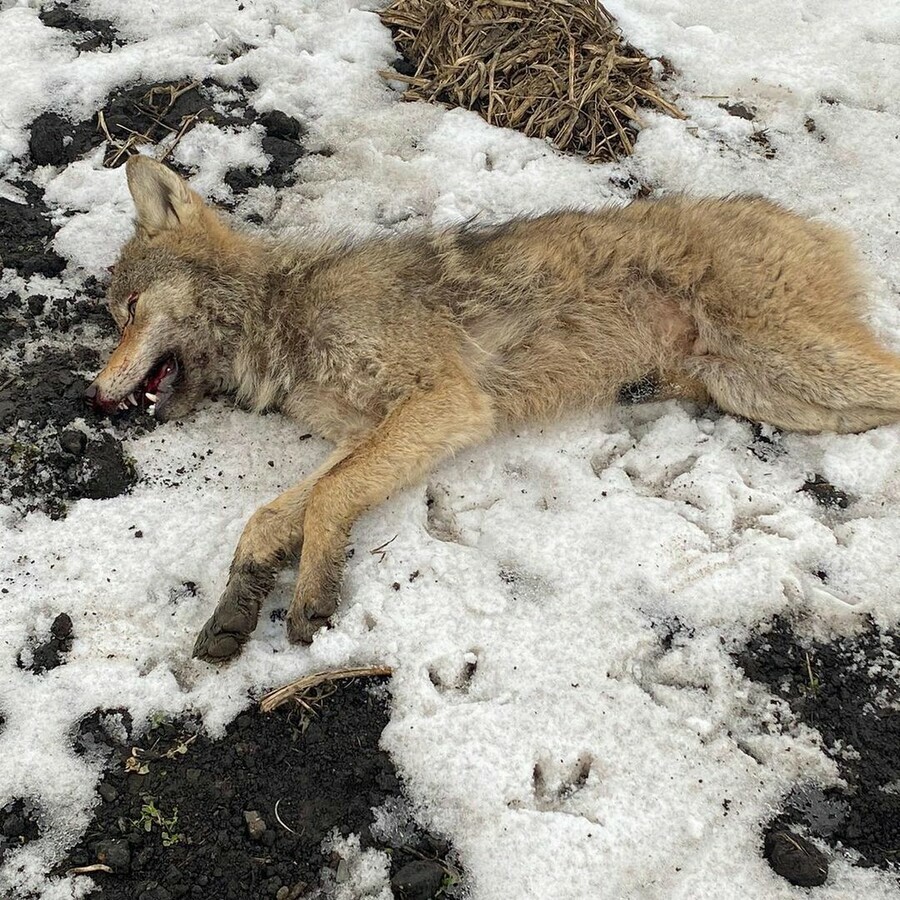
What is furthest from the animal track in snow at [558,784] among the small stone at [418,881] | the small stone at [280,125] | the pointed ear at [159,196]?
the small stone at [280,125]

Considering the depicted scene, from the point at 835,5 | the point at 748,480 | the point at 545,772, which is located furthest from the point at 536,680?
the point at 835,5

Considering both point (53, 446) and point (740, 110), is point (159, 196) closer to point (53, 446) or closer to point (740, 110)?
point (53, 446)

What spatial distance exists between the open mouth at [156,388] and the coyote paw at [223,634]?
1.69 meters

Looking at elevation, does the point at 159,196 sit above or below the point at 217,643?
above

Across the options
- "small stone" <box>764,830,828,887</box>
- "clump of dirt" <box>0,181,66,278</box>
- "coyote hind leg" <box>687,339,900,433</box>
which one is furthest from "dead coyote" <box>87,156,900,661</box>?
"small stone" <box>764,830,828,887</box>

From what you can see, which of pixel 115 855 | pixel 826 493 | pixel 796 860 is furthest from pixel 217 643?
pixel 826 493

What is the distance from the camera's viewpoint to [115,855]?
2.90 meters

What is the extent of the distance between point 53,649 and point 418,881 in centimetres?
200

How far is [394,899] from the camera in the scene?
2852 mm

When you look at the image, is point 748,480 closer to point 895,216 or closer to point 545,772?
point 545,772

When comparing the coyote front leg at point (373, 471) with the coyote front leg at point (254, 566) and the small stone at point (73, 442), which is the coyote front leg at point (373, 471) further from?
the small stone at point (73, 442)

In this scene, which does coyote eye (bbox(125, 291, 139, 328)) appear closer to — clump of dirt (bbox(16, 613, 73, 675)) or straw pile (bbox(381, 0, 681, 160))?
clump of dirt (bbox(16, 613, 73, 675))

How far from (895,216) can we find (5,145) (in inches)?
278

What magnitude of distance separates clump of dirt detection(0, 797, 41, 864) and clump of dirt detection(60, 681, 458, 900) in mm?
205
